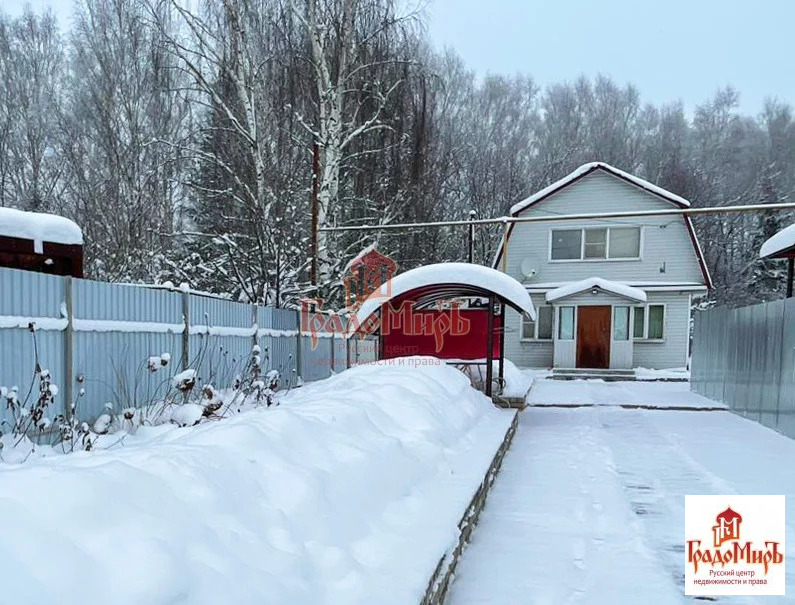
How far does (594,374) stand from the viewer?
15656 millimetres

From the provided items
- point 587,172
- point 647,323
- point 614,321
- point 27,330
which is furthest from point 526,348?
point 27,330

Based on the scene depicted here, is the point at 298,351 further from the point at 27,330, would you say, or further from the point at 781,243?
the point at 781,243

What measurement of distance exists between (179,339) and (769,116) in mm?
39496

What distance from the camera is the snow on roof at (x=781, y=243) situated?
26.4 ft

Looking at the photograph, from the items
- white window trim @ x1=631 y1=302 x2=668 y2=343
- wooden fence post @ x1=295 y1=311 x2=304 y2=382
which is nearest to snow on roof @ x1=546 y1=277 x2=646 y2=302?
white window trim @ x1=631 y1=302 x2=668 y2=343

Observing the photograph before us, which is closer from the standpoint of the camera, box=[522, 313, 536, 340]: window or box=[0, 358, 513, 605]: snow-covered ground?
box=[0, 358, 513, 605]: snow-covered ground

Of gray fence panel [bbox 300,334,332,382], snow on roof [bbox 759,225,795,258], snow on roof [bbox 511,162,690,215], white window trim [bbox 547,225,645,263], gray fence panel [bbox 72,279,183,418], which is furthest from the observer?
white window trim [bbox 547,225,645,263]

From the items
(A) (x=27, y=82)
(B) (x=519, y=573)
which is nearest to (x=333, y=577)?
(B) (x=519, y=573)

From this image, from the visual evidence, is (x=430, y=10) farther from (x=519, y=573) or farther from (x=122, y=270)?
(x=519, y=573)

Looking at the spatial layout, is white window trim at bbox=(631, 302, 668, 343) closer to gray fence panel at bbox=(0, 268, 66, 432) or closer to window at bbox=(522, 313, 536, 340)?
window at bbox=(522, 313, 536, 340)

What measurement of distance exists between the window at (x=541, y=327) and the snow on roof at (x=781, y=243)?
8972 millimetres

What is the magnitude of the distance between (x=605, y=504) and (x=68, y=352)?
5.04m

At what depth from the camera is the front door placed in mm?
16609

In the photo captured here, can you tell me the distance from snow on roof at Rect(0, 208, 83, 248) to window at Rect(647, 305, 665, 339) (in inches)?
629
